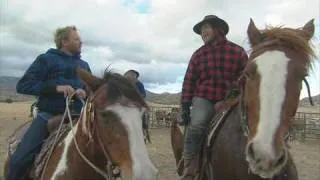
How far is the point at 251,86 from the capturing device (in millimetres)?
3844

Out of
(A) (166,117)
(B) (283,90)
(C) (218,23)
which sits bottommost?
(A) (166,117)

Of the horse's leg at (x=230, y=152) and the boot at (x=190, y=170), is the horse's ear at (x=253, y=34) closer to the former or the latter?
the horse's leg at (x=230, y=152)

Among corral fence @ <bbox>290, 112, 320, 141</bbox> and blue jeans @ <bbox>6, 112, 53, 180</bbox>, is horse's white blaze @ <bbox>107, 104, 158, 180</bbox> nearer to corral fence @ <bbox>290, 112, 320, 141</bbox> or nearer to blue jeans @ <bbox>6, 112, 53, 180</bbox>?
blue jeans @ <bbox>6, 112, 53, 180</bbox>

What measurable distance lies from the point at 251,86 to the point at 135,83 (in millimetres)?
1013

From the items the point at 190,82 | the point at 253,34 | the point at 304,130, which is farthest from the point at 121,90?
the point at 304,130

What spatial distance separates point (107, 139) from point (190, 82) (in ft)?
7.19

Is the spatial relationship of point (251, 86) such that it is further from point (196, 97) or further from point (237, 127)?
point (196, 97)

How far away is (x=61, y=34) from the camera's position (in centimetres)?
541

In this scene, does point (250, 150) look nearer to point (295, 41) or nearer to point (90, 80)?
point (295, 41)

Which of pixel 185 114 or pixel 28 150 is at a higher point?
pixel 185 114

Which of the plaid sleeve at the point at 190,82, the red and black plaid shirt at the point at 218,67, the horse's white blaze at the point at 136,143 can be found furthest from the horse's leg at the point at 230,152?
the horse's white blaze at the point at 136,143

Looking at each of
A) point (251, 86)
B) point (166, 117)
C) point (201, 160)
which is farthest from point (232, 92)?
point (166, 117)

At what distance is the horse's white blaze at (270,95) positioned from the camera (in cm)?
343

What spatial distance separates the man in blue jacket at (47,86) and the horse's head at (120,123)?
875 millimetres
